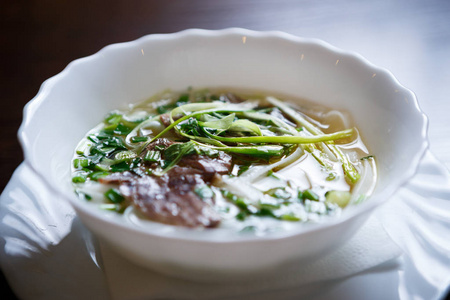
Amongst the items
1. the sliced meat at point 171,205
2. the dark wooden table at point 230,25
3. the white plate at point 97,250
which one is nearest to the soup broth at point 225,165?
the sliced meat at point 171,205

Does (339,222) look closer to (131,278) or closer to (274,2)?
(131,278)

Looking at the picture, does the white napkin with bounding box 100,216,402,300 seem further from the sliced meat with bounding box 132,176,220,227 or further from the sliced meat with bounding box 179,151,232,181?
the sliced meat with bounding box 179,151,232,181

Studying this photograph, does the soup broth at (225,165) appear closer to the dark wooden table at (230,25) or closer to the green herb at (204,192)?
the green herb at (204,192)

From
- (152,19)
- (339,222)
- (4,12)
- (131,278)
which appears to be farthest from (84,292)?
(4,12)

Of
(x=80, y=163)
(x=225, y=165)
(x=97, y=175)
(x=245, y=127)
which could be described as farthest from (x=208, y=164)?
(x=80, y=163)

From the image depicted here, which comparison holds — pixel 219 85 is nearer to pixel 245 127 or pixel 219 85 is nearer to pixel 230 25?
pixel 245 127

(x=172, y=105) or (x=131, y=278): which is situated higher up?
(x=172, y=105)

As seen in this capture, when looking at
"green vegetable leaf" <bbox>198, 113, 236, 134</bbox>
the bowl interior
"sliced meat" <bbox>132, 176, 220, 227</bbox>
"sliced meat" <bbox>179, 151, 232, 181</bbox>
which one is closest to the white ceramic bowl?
the bowl interior
